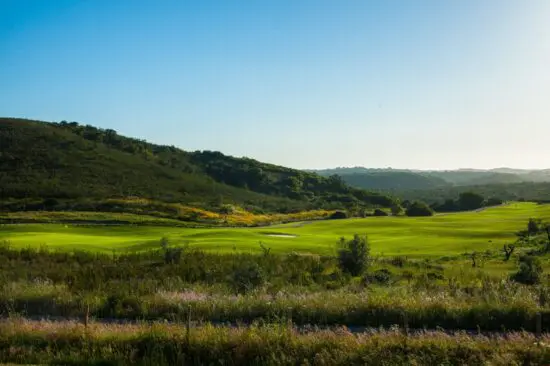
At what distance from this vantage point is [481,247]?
38.4m

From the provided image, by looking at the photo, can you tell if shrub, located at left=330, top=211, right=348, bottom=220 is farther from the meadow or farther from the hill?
the meadow

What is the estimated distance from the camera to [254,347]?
32.8 feet

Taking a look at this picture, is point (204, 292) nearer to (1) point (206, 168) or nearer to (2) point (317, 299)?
(2) point (317, 299)

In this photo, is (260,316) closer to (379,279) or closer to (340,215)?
(379,279)

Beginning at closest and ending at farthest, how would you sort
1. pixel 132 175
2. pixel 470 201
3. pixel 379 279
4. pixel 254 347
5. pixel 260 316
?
1. pixel 254 347
2. pixel 260 316
3. pixel 379 279
4. pixel 132 175
5. pixel 470 201

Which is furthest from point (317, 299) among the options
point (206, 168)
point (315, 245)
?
point (206, 168)

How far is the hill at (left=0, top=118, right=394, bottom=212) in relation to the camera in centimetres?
8769

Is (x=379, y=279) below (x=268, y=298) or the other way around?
below

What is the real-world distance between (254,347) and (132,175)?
98114mm

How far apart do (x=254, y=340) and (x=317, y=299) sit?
4.01 metres

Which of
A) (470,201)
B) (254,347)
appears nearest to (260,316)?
(254,347)

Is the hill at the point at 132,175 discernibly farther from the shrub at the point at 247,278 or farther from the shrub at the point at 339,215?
the shrub at the point at 247,278

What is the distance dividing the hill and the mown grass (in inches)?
2949

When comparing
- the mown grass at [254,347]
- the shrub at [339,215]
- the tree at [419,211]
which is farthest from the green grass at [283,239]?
the tree at [419,211]
